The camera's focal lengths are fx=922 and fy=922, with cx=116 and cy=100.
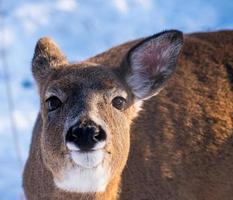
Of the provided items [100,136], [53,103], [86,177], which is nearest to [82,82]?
[53,103]

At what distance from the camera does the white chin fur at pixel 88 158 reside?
6.61m

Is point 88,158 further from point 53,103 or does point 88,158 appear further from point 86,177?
point 53,103

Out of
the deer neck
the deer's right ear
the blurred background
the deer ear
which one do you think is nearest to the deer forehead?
the deer ear

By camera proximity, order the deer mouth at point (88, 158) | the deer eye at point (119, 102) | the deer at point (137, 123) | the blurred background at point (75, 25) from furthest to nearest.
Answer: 1. the blurred background at point (75, 25)
2. the deer eye at point (119, 102)
3. the deer at point (137, 123)
4. the deer mouth at point (88, 158)

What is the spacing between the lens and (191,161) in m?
8.23

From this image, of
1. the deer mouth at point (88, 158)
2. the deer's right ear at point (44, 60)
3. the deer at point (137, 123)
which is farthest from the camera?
the deer's right ear at point (44, 60)

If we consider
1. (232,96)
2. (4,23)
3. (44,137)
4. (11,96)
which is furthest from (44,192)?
(4,23)

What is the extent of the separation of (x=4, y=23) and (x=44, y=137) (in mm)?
8186

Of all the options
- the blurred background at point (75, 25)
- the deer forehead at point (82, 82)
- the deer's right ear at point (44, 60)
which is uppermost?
the blurred background at point (75, 25)

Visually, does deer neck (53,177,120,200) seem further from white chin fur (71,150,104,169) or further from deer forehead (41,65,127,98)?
deer forehead (41,65,127,98)

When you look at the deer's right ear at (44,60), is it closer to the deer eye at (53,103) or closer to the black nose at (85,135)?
the deer eye at (53,103)

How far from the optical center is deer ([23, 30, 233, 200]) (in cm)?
687

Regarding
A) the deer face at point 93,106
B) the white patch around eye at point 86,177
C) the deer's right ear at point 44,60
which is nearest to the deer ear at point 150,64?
the deer face at point 93,106

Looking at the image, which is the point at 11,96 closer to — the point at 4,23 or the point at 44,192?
the point at 4,23
